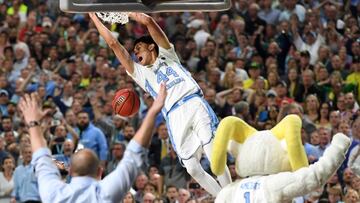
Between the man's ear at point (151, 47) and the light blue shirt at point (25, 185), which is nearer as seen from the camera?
the man's ear at point (151, 47)

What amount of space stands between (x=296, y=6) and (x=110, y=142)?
5879 mm

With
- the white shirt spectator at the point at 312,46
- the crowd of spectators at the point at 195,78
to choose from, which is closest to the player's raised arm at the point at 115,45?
the crowd of spectators at the point at 195,78

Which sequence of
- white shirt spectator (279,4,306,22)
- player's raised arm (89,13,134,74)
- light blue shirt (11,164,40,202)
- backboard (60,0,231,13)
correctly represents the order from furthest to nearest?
1. white shirt spectator (279,4,306,22)
2. light blue shirt (11,164,40,202)
3. player's raised arm (89,13,134,74)
4. backboard (60,0,231,13)

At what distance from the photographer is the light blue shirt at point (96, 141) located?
17250 mm

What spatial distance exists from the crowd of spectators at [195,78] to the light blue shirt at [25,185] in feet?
0.05

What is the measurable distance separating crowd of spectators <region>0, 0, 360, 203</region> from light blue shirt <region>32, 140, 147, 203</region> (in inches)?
260

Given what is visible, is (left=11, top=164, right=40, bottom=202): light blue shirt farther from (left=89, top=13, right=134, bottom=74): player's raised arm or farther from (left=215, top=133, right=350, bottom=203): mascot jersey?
(left=215, top=133, right=350, bottom=203): mascot jersey

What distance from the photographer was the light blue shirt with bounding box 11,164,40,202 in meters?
15.5

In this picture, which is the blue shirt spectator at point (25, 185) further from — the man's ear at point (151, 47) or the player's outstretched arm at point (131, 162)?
the player's outstretched arm at point (131, 162)

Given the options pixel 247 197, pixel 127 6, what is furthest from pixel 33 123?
pixel 127 6

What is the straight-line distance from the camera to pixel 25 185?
51.1 ft

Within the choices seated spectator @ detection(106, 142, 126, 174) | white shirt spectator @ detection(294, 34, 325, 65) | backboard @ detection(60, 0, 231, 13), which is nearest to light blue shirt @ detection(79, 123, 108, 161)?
seated spectator @ detection(106, 142, 126, 174)

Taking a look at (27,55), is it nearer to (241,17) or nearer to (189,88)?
(241,17)

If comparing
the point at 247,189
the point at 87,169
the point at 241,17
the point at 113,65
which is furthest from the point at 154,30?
the point at 241,17
